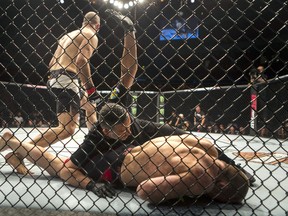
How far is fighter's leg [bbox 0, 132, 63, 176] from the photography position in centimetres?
225

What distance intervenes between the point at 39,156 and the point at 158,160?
1.03 metres

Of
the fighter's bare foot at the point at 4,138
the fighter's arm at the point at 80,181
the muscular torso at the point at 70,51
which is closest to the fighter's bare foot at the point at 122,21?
the muscular torso at the point at 70,51

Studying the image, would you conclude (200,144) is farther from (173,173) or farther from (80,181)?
(80,181)

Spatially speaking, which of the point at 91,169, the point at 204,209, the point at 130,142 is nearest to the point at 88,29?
the point at 130,142

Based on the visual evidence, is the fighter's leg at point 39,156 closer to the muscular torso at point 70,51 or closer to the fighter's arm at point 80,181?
the fighter's arm at point 80,181

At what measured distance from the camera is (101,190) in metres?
1.86

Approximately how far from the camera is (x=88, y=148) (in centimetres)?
209

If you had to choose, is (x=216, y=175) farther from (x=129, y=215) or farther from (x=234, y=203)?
(x=129, y=215)

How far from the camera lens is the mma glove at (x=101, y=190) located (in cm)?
185

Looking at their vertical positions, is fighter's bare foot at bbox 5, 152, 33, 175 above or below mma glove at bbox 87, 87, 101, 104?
below

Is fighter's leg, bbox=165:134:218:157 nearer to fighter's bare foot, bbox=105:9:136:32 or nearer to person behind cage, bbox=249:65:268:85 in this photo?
person behind cage, bbox=249:65:268:85

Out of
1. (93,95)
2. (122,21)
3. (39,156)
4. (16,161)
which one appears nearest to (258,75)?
(93,95)

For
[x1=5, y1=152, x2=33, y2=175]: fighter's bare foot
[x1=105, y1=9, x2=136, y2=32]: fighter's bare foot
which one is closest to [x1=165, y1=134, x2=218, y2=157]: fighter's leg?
Answer: [x1=105, y1=9, x2=136, y2=32]: fighter's bare foot

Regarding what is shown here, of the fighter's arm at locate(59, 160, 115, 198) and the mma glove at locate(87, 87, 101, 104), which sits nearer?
the fighter's arm at locate(59, 160, 115, 198)
